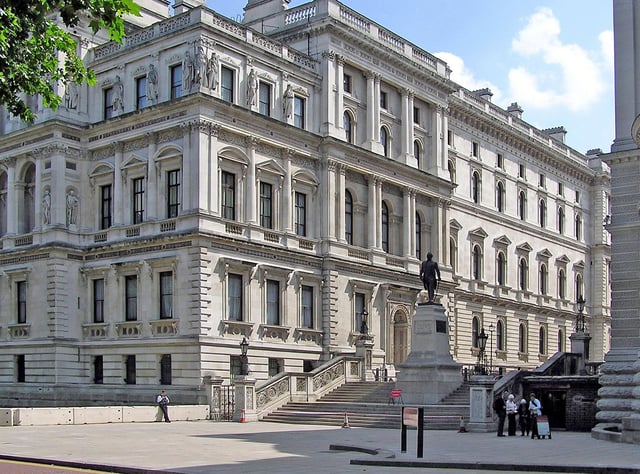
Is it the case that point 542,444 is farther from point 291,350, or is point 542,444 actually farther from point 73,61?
point 291,350

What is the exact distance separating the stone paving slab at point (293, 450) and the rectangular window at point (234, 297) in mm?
11111

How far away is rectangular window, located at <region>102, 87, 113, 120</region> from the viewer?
5281cm

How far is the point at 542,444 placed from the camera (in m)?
29.0

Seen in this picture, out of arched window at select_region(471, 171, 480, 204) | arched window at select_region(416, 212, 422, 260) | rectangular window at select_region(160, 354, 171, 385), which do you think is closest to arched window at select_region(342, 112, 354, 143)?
arched window at select_region(416, 212, 422, 260)

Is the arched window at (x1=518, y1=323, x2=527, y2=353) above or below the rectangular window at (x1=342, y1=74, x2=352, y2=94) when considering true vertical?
below

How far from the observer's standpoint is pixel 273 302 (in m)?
51.2

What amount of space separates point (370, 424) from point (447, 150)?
101ft

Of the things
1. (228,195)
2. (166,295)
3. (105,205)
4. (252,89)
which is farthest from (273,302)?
(252,89)

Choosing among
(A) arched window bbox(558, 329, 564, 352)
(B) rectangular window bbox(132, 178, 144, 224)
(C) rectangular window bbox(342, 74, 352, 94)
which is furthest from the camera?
(A) arched window bbox(558, 329, 564, 352)

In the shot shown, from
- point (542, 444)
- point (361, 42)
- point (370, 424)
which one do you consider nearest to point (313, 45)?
point (361, 42)

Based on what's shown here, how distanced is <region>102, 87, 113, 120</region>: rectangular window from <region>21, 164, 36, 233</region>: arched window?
508cm

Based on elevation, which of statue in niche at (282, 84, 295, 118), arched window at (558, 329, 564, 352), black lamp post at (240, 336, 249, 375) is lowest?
arched window at (558, 329, 564, 352)

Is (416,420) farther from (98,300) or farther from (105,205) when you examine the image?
(105,205)

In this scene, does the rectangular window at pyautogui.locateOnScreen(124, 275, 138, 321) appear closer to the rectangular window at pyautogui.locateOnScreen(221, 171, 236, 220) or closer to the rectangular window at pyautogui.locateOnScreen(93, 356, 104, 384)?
the rectangular window at pyautogui.locateOnScreen(93, 356, 104, 384)
